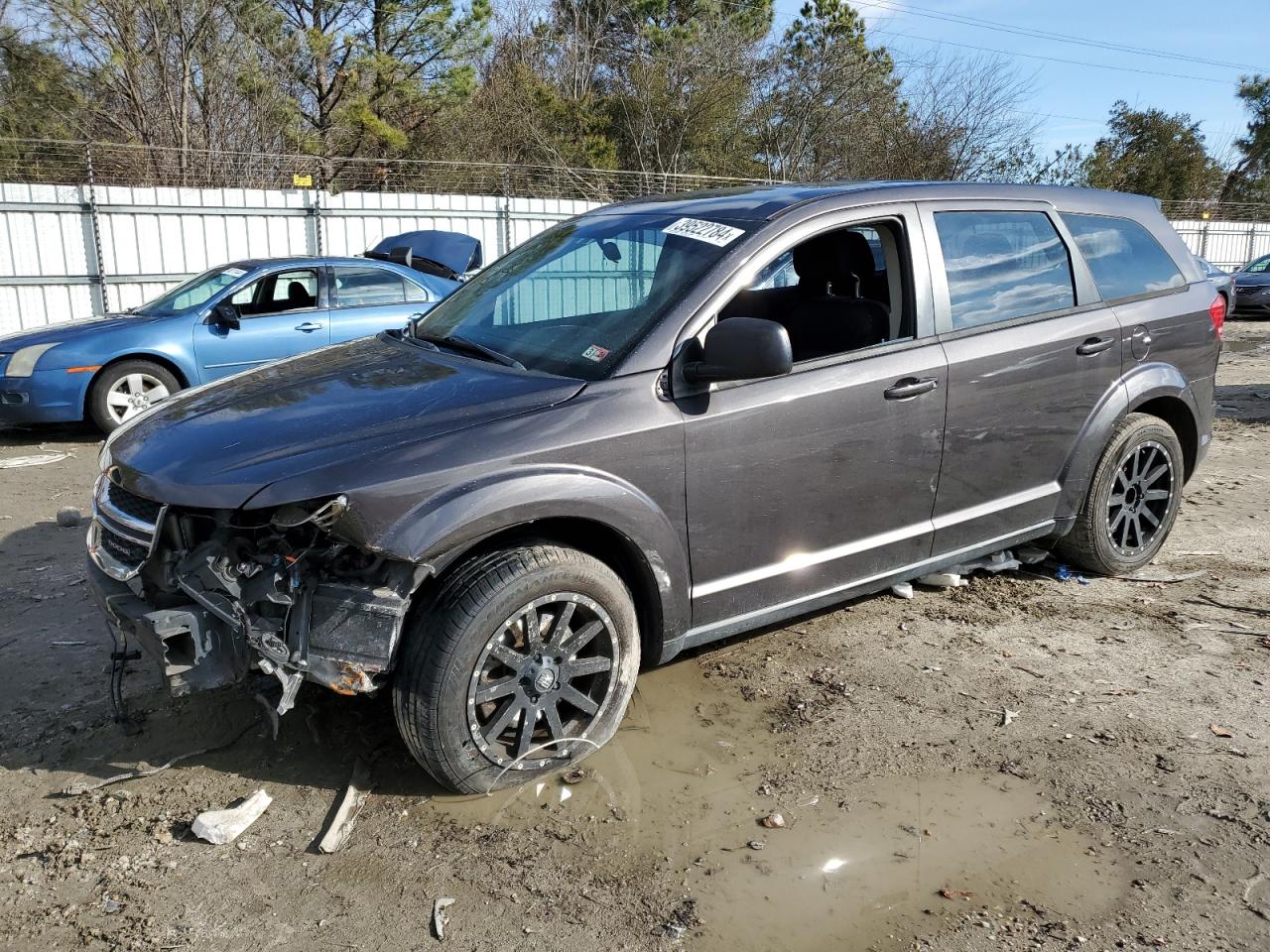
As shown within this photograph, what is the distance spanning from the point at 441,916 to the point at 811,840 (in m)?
1.09

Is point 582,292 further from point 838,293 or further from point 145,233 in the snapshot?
point 145,233

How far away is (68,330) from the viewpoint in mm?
8430

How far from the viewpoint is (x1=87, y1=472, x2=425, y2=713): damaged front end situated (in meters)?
2.86

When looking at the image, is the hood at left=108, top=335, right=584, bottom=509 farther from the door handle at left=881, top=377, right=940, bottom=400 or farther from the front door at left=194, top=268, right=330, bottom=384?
the front door at left=194, top=268, right=330, bottom=384

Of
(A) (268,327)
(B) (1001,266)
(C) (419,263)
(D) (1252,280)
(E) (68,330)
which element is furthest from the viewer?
(D) (1252,280)

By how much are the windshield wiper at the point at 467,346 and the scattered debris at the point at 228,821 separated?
1.62 meters

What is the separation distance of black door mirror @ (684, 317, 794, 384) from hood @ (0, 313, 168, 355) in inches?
275

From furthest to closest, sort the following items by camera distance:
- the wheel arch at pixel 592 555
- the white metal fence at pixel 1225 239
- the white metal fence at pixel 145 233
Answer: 1. the white metal fence at pixel 1225 239
2. the white metal fence at pixel 145 233
3. the wheel arch at pixel 592 555

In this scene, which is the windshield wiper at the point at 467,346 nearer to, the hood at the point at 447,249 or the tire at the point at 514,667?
the tire at the point at 514,667

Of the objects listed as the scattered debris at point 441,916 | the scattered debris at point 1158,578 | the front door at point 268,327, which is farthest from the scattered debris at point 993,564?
the front door at point 268,327

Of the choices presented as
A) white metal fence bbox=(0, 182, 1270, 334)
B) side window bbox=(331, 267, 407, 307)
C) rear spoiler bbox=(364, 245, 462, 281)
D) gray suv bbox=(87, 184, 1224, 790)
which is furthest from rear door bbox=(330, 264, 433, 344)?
gray suv bbox=(87, 184, 1224, 790)

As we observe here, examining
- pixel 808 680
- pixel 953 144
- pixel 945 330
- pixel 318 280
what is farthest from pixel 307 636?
pixel 953 144

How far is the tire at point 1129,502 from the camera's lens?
4699mm

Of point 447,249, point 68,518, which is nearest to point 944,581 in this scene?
point 68,518
